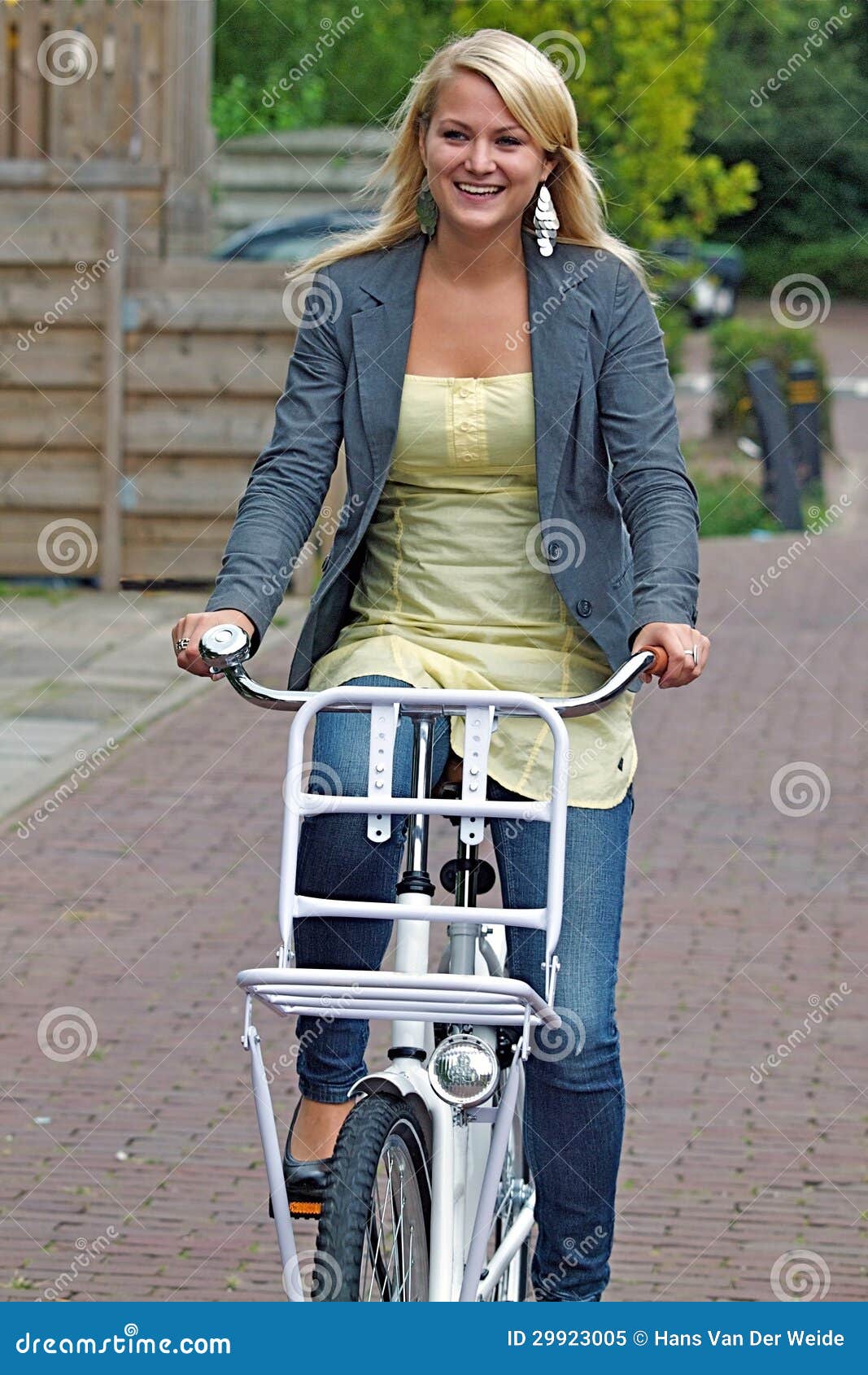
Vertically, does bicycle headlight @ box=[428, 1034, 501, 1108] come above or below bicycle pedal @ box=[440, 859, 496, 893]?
below

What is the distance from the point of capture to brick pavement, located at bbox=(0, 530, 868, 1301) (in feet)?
12.9

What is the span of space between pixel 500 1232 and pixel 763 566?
11.0 metres

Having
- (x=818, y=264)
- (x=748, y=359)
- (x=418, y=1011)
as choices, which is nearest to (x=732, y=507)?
(x=748, y=359)

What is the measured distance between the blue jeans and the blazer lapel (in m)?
0.35

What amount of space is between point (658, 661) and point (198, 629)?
574 millimetres

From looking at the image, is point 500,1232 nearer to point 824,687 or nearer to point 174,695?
point 174,695

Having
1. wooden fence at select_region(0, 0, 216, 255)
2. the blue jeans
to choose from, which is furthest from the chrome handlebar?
wooden fence at select_region(0, 0, 216, 255)

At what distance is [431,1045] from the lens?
2674 mm

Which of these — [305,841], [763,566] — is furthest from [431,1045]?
[763,566]

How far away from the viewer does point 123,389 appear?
11.0m

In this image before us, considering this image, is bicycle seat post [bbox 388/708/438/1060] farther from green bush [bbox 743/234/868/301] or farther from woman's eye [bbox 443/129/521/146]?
green bush [bbox 743/234/868/301]

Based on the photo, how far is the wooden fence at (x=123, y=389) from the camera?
10.9 m

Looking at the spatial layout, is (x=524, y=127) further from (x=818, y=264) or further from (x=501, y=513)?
(x=818, y=264)

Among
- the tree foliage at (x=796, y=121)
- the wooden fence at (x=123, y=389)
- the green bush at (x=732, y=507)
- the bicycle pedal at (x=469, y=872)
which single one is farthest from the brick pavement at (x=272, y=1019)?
the tree foliage at (x=796, y=121)
